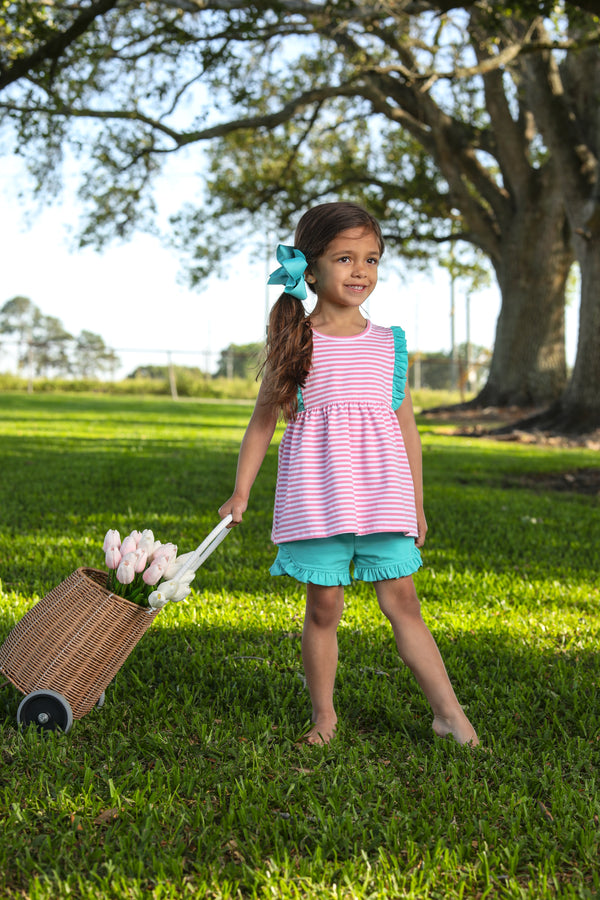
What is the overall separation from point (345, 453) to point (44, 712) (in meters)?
1.16

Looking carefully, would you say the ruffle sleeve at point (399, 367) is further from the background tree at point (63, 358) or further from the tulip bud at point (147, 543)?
the background tree at point (63, 358)

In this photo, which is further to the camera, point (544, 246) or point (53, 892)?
point (544, 246)

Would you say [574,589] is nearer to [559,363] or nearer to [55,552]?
[55,552]

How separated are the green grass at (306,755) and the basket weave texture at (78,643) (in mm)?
128

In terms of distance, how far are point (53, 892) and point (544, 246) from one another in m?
17.1

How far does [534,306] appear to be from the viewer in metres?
17.5

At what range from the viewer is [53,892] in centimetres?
169

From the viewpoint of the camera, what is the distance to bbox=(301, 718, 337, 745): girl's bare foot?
8.06ft

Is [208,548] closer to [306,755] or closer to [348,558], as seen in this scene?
[348,558]

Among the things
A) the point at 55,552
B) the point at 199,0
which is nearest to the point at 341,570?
the point at 55,552

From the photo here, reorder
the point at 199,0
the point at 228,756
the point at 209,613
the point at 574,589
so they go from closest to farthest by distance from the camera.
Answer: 1. the point at 228,756
2. the point at 209,613
3. the point at 574,589
4. the point at 199,0

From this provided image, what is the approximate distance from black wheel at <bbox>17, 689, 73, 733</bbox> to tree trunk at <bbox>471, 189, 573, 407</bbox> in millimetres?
15813

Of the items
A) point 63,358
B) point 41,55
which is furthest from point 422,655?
point 63,358

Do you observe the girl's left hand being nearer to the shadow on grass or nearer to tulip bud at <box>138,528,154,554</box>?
the shadow on grass
